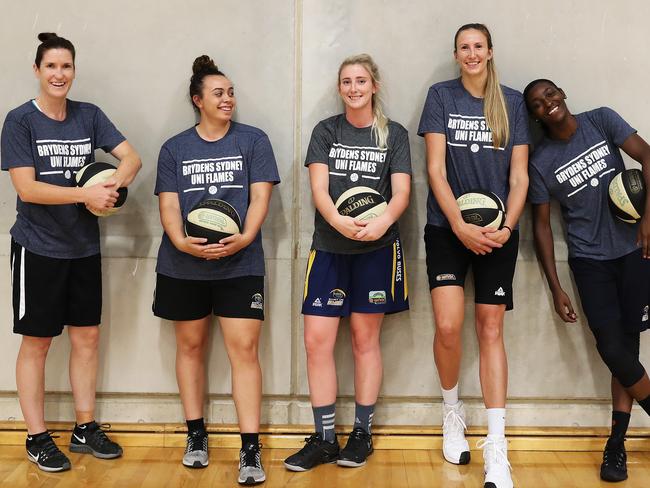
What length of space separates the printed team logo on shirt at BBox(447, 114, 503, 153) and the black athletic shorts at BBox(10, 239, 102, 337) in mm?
1744

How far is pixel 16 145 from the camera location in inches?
139

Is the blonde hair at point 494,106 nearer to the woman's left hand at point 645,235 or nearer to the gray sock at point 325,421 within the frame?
the woman's left hand at point 645,235

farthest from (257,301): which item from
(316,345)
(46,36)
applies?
(46,36)

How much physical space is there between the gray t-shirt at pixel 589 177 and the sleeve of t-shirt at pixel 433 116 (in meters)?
0.47

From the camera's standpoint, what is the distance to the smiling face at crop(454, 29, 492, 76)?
3570 millimetres

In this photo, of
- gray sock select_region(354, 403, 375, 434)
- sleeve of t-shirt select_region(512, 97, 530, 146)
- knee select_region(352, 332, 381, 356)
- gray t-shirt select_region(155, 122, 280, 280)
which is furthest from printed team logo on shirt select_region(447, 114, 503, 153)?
gray sock select_region(354, 403, 375, 434)

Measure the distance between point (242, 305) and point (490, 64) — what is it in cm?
154

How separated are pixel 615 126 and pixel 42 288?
2.64m

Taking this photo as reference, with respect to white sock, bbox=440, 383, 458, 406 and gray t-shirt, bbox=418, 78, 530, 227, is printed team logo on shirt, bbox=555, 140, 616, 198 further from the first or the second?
white sock, bbox=440, 383, 458, 406

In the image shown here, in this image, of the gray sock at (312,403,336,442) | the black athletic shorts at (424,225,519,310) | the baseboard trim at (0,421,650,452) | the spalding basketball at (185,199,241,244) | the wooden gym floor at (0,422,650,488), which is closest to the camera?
the spalding basketball at (185,199,241,244)

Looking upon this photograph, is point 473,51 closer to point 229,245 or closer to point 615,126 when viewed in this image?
point 615,126

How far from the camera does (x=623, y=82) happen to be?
12.8 ft

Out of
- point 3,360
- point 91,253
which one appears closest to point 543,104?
point 91,253

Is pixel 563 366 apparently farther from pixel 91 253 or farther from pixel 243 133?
pixel 91 253
